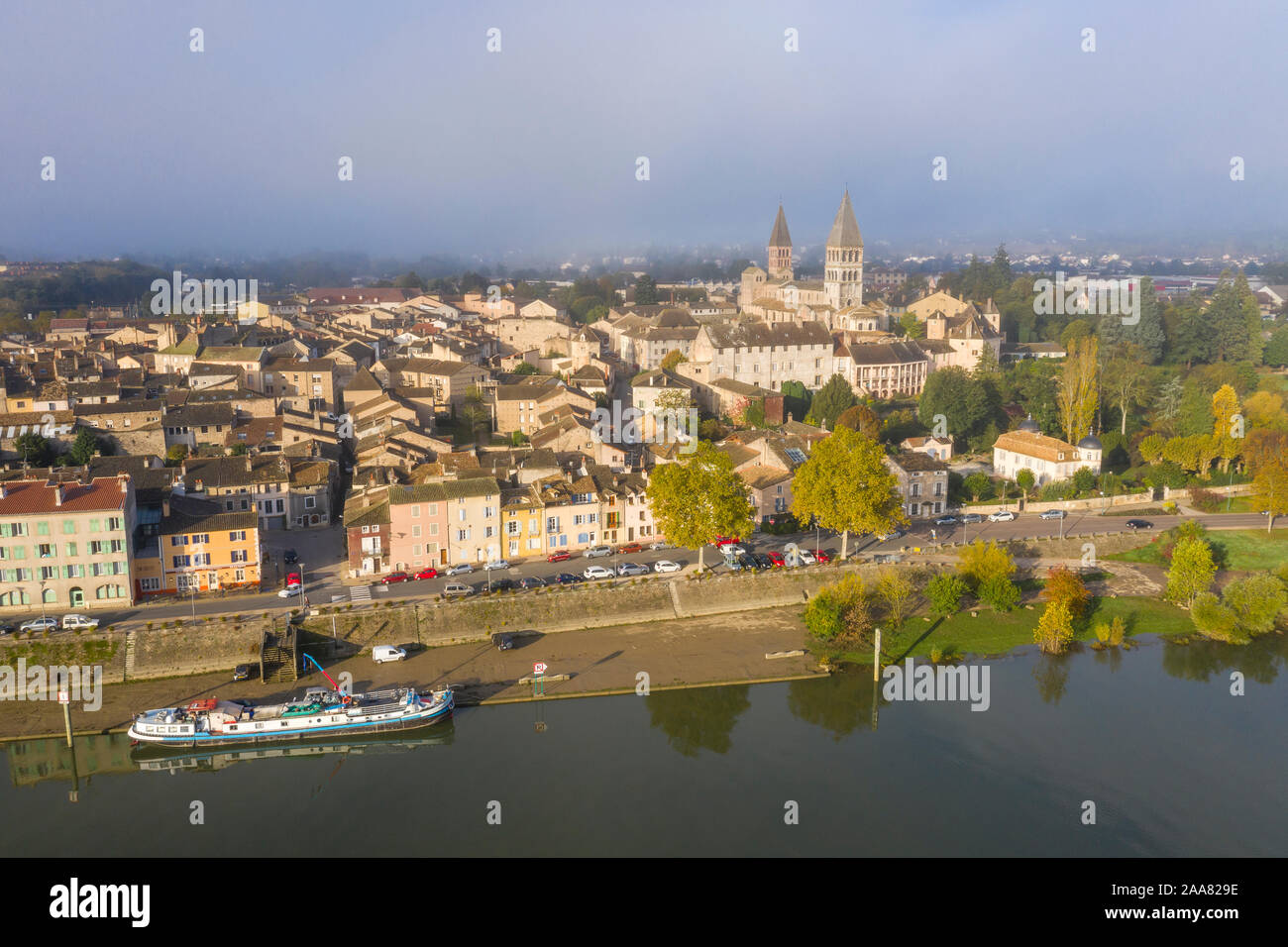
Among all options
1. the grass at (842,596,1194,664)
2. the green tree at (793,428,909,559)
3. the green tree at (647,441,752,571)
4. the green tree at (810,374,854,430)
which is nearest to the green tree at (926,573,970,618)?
the grass at (842,596,1194,664)

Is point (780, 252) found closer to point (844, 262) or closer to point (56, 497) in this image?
point (844, 262)

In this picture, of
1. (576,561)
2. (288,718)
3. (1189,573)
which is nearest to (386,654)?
(288,718)

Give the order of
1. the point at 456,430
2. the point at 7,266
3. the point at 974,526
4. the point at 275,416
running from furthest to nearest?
the point at 7,266 → the point at 456,430 → the point at 275,416 → the point at 974,526

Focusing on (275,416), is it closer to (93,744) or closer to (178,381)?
(178,381)

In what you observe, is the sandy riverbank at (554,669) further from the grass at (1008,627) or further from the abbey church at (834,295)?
the abbey church at (834,295)

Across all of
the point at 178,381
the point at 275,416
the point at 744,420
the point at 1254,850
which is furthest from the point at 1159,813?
the point at 178,381

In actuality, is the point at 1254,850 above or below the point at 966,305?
below
